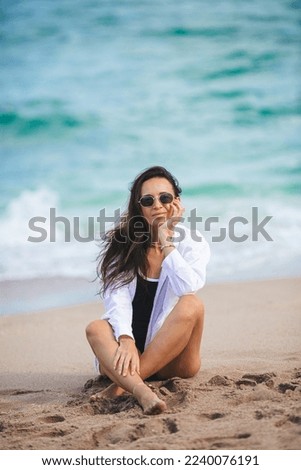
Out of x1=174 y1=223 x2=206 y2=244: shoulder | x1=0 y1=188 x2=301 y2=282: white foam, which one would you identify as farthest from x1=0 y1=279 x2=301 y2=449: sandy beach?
x1=0 y1=188 x2=301 y2=282: white foam

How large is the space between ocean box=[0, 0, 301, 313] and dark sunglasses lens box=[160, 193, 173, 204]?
3.58 meters

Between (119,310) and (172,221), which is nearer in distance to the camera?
(119,310)

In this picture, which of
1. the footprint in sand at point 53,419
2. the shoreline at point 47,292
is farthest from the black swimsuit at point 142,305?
the shoreline at point 47,292

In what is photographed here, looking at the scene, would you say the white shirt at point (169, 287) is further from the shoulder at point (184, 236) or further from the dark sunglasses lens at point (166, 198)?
the dark sunglasses lens at point (166, 198)

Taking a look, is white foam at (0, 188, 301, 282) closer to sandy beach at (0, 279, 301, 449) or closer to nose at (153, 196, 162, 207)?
sandy beach at (0, 279, 301, 449)

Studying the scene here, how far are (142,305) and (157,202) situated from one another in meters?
0.41

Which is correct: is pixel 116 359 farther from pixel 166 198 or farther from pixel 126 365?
pixel 166 198

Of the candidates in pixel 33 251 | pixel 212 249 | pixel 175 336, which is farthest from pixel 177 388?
pixel 33 251

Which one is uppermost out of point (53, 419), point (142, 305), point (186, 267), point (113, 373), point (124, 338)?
point (186, 267)

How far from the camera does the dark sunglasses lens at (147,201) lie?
235 centimetres

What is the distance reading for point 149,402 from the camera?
1.87 meters

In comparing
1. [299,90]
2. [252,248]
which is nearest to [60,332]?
[252,248]

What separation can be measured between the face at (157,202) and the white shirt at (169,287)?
0.10 metres

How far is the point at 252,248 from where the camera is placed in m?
5.24
